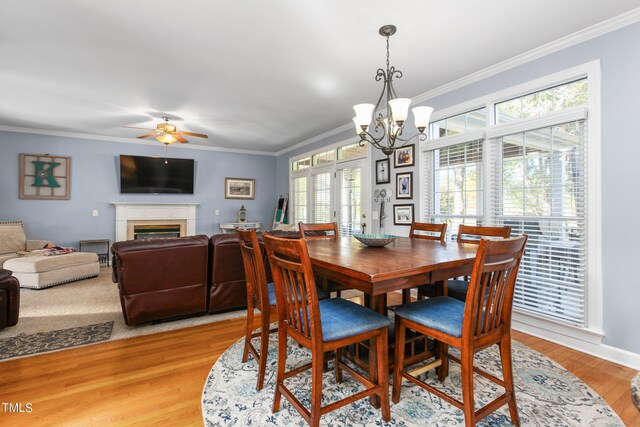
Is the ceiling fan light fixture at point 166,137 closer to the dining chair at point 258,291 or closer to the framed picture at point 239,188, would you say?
the framed picture at point 239,188

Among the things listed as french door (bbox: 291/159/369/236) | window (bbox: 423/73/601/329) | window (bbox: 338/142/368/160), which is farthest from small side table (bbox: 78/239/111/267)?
window (bbox: 423/73/601/329)

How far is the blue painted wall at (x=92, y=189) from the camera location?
5.48 m

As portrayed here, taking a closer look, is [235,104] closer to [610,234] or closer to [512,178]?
[512,178]

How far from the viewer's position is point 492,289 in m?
1.45

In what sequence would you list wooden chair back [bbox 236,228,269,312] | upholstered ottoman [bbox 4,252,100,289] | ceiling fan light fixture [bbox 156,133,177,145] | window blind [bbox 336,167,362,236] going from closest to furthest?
1. wooden chair back [bbox 236,228,269,312]
2. upholstered ottoman [bbox 4,252,100,289]
3. ceiling fan light fixture [bbox 156,133,177,145]
4. window blind [bbox 336,167,362,236]

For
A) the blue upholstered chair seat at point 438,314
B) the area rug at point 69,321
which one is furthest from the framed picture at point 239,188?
the blue upholstered chair seat at point 438,314

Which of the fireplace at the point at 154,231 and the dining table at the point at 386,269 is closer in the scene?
the dining table at the point at 386,269

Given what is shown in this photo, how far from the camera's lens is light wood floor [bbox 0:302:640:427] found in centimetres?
168

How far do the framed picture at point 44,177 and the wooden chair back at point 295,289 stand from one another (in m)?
6.22

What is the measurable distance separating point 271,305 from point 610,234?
2627 mm

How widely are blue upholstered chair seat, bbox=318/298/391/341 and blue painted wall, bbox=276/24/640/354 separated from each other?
206 cm

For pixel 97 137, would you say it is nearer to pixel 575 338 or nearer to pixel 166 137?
pixel 166 137

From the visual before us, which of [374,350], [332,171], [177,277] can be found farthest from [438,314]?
[332,171]

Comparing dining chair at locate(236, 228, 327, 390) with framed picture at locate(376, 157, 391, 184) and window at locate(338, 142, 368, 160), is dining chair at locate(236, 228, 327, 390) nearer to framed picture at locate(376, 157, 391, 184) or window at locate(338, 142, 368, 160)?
framed picture at locate(376, 157, 391, 184)
